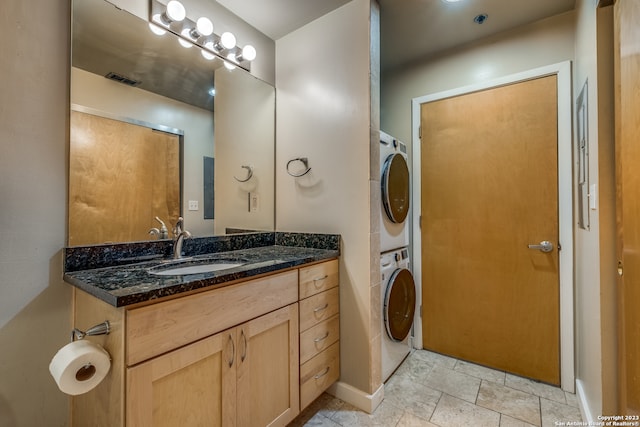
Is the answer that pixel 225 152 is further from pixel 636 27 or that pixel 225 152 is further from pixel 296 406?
pixel 636 27

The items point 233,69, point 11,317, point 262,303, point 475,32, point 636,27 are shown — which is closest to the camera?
point 636,27

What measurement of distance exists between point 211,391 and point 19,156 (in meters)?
1.18

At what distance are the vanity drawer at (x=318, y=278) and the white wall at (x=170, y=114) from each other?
27.3 inches

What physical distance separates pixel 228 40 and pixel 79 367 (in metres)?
1.82

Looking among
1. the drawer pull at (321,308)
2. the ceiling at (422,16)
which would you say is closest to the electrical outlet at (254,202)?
the drawer pull at (321,308)

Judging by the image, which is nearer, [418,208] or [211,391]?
[211,391]

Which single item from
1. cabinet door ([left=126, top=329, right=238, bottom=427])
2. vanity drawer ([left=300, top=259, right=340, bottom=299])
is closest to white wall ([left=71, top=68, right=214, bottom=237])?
vanity drawer ([left=300, top=259, right=340, bottom=299])

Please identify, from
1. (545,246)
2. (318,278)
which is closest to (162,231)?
(318,278)

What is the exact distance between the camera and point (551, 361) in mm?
1917

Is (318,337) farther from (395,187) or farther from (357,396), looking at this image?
(395,187)

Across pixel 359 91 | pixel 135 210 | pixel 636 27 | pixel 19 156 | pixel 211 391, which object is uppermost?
pixel 359 91

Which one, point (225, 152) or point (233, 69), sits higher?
point (233, 69)

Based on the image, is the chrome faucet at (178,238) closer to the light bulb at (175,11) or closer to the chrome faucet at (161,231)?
the chrome faucet at (161,231)

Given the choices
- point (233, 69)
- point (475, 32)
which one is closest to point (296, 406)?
point (233, 69)
